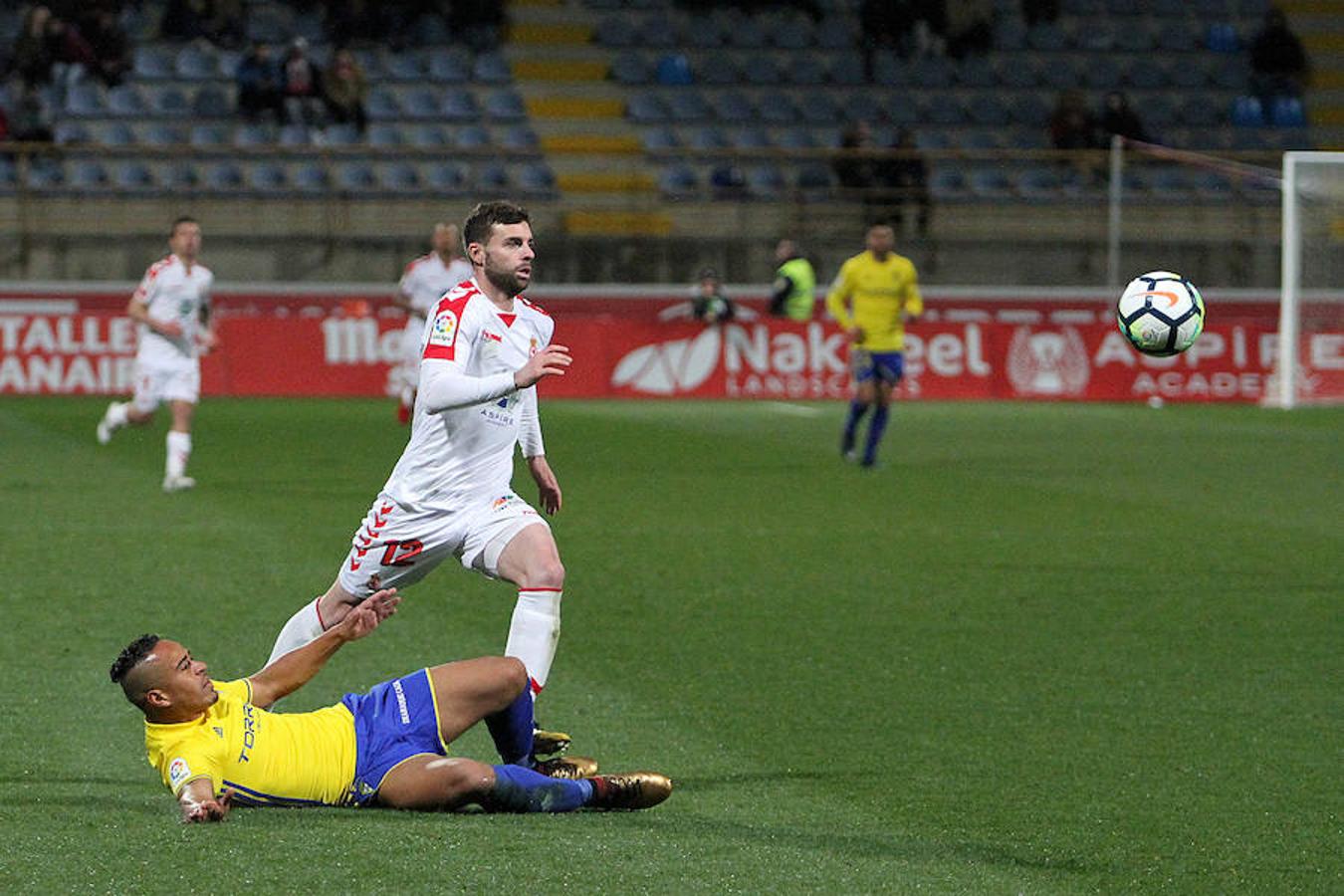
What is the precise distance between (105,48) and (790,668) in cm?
A: 2405

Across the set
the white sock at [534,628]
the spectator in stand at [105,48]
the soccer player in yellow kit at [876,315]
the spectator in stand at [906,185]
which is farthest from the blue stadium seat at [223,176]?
the white sock at [534,628]

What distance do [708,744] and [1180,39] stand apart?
1155 inches

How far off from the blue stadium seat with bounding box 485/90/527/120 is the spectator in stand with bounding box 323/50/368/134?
7.05 ft

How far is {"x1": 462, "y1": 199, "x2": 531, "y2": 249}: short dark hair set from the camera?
21.6 ft

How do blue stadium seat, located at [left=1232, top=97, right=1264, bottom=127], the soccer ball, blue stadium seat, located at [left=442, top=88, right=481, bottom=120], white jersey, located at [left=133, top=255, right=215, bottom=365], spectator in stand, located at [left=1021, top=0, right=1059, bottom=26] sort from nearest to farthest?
the soccer ball
white jersey, located at [left=133, top=255, right=215, bottom=365]
blue stadium seat, located at [left=442, top=88, right=481, bottom=120]
blue stadium seat, located at [left=1232, top=97, right=1264, bottom=127]
spectator in stand, located at [left=1021, top=0, right=1059, bottom=26]

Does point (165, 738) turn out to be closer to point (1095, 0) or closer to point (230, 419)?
point (230, 419)

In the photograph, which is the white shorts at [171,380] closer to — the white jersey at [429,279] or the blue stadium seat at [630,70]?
the white jersey at [429,279]

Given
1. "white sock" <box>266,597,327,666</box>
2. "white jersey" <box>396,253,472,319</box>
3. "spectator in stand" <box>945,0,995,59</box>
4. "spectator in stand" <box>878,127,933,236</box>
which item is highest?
"spectator in stand" <box>945,0,995,59</box>

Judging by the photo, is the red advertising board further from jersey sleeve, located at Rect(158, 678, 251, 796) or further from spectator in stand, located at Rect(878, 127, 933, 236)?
jersey sleeve, located at Rect(158, 678, 251, 796)

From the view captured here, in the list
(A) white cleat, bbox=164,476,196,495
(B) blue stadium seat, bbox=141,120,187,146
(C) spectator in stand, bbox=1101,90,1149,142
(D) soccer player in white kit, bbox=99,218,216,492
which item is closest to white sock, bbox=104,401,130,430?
(D) soccer player in white kit, bbox=99,218,216,492

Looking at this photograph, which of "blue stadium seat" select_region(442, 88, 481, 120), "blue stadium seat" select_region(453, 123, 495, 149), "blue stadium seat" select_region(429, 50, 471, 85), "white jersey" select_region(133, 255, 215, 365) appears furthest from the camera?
"blue stadium seat" select_region(429, 50, 471, 85)

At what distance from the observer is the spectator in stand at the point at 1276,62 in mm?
32812

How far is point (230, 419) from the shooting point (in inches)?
900

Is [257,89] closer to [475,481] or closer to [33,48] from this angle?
[33,48]
